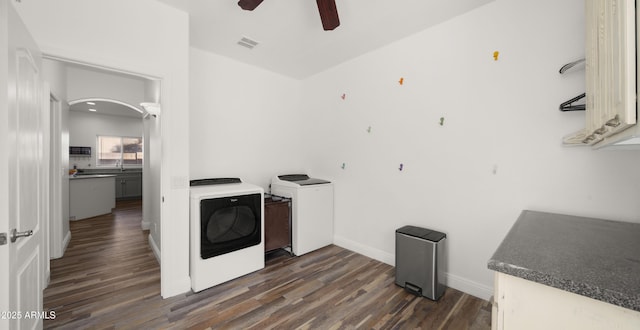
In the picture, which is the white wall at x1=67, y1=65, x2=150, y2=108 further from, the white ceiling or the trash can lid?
the trash can lid

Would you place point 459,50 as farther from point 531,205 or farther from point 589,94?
point 531,205

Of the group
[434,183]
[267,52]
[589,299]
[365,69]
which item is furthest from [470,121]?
[267,52]

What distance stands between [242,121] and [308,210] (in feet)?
5.06

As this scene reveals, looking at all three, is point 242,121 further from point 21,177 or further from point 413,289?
→ point 413,289

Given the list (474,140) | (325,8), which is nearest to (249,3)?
(325,8)

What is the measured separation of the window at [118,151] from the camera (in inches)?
281

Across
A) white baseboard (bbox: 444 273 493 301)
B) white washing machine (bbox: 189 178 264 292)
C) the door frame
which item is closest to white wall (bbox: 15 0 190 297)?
white washing machine (bbox: 189 178 264 292)

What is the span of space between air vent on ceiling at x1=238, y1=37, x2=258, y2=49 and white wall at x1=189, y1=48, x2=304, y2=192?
48 cm

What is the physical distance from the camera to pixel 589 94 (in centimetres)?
129

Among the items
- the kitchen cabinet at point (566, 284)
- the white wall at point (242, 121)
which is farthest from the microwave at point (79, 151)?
the kitchen cabinet at point (566, 284)

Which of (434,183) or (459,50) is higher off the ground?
(459,50)

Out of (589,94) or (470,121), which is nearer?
(589,94)

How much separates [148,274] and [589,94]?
3.93 m

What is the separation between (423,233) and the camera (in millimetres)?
2287
